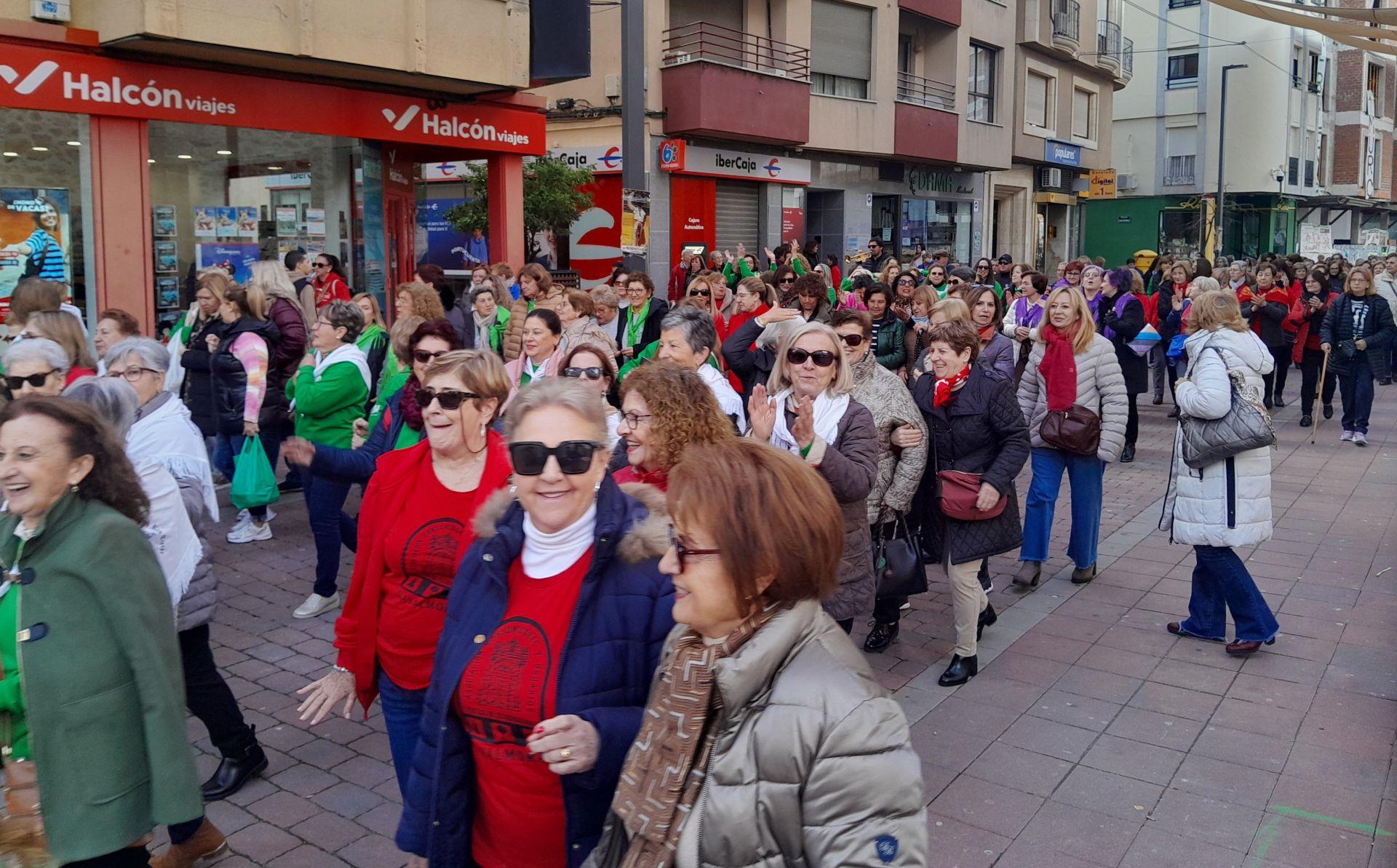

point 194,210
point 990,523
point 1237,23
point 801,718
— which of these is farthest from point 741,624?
point 1237,23

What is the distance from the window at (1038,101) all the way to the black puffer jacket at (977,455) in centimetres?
3001

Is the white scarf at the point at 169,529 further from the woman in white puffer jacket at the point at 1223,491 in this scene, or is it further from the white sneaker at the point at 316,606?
the woman in white puffer jacket at the point at 1223,491

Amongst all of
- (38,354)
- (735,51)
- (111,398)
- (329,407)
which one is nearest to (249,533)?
(329,407)

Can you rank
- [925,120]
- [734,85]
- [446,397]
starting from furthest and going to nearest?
[925,120]
[734,85]
[446,397]

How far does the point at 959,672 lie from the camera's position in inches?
229

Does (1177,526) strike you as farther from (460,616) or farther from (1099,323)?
(1099,323)

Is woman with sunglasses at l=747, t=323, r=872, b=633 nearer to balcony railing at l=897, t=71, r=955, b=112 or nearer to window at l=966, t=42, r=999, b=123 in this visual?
balcony railing at l=897, t=71, r=955, b=112

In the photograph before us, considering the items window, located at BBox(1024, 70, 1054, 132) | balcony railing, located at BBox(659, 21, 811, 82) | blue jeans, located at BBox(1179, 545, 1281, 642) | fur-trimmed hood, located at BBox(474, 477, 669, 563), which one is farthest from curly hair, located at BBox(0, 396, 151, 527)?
window, located at BBox(1024, 70, 1054, 132)

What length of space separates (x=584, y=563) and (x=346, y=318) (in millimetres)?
4923

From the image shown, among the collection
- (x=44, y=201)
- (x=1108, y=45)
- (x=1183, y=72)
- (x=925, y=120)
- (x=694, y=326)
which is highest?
(x=1183, y=72)

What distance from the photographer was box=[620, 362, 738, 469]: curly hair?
13.2ft

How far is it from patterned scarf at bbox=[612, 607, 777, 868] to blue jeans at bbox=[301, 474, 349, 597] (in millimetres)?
4917

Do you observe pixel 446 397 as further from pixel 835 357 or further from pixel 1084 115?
pixel 1084 115

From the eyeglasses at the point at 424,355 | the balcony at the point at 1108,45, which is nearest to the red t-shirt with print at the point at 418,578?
the eyeglasses at the point at 424,355
